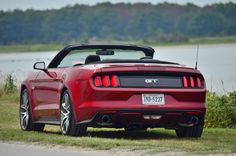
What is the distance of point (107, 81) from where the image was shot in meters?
13.2

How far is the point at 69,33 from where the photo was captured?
460 ft

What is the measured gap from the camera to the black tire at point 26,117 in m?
15.5

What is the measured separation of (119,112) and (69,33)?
12739 centimetres

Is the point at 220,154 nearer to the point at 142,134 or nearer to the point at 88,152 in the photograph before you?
the point at 88,152

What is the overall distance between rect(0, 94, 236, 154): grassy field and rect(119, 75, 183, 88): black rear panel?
0.68 m

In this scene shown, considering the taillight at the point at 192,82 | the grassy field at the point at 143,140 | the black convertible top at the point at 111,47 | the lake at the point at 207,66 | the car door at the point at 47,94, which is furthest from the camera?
the lake at the point at 207,66

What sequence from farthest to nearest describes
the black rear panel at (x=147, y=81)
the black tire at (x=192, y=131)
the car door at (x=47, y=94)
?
the car door at (x=47, y=94), the black tire at (x=192, y=131), the black rear panel at (x=147, y=81)

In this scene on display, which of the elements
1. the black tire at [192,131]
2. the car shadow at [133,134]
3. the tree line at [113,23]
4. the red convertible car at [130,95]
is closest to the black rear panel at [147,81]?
the red convertible car at [130,95]

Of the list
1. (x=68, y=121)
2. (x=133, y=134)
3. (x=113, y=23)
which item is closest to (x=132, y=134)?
(x=133, y=134)

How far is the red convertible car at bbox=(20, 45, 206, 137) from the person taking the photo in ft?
42.9

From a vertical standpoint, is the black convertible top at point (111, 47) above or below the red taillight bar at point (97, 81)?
above

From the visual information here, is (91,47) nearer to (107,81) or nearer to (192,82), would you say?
(107,81)

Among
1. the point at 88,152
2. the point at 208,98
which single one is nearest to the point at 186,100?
the point at 88,152

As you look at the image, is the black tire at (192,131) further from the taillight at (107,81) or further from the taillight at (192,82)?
the taillight at (107,81)
